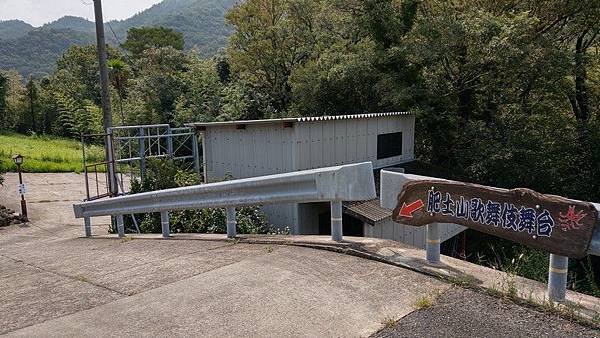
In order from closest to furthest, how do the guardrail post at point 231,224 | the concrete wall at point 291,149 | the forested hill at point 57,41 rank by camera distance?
the guardrail post at point 231,224, the concrete wall at point 291,149, the forested hill at point 57,41

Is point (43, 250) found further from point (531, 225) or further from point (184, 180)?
point (531, 225)

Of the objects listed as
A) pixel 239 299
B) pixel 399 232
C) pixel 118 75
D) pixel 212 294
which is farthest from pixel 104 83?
pixel 118 75

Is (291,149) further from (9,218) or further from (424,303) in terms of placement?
(9,218)

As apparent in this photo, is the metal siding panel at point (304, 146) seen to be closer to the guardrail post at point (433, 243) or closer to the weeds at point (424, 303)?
the guardrail post at point (433, 243)

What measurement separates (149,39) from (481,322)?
226 feet

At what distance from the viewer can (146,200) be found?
7.27 meters

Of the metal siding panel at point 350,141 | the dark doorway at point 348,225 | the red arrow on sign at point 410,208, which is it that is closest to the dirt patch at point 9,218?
the dark doorway at point 348,225

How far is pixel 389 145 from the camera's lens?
45.2 ft

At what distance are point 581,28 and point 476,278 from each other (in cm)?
1686

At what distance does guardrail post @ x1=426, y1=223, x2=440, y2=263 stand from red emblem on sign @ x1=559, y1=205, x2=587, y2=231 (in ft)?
3.64

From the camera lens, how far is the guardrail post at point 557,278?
326 cm

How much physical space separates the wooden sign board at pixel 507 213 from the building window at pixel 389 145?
9.40m

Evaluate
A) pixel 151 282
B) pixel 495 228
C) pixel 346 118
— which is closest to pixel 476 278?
pixel 495 228

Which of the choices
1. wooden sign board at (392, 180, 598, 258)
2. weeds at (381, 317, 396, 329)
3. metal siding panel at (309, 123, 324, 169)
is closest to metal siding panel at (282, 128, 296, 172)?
metal siding panel at (309, 123, 324, 169)
